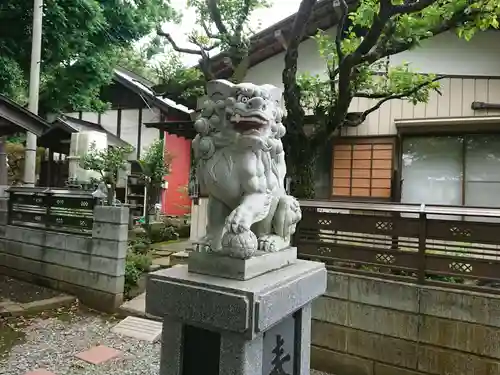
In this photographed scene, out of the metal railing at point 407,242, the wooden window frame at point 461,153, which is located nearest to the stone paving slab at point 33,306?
the metal railing at point 407,242

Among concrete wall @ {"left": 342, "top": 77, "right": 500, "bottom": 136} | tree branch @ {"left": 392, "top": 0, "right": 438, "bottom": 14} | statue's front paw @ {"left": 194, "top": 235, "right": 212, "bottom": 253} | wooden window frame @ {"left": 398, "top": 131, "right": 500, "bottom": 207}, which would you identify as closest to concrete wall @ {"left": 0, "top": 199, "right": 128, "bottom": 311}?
statue's front paw @ {"left": 194, "top": 235, "right": 212, "bottom": 253}

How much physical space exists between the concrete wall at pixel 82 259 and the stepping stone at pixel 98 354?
124 centimetres

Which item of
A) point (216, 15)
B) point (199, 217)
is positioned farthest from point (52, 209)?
point (216, 15)

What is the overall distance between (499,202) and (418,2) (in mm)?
5375

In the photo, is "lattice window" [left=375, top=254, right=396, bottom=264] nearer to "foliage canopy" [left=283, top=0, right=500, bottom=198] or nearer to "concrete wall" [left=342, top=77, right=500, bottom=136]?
"foliage canopy" [left=283, top=0, right=500, bottom=198]

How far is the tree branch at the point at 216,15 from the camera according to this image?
23.6 feet

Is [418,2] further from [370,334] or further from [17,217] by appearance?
[17,217]

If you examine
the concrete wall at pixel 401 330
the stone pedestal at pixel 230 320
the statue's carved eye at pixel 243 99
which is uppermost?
the statue's carved eye at pixel 243 99

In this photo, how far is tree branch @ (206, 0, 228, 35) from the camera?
719 centimetres

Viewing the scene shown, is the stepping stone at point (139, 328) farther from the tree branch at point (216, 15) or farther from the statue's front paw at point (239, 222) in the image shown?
the tree branch at point (216, 15)

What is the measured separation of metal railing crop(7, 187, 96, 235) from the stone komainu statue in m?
4.40

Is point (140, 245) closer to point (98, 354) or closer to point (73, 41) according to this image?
point (98, 354)

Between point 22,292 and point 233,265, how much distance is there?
19.7 feet

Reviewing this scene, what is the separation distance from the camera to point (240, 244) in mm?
2553
